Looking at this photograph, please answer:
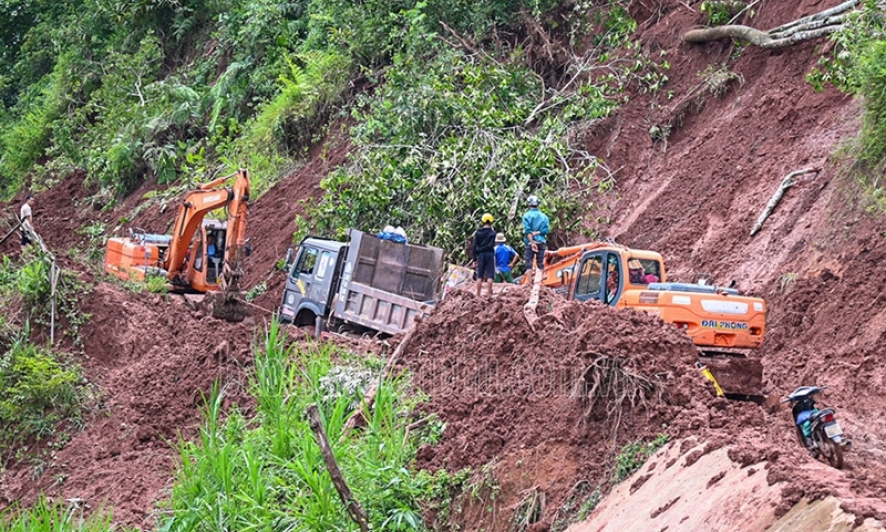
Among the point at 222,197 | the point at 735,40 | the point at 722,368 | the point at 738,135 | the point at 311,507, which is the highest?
the point at 735,40

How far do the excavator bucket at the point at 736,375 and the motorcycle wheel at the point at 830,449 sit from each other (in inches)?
125

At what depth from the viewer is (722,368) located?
1284 cm

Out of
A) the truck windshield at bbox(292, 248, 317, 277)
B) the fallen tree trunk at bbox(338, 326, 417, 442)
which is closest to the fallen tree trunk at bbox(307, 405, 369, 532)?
the fallen tree trunk at bbox(338, 326, 417, 442)

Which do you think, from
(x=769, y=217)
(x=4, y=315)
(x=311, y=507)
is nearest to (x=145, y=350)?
(x=4, y=315)

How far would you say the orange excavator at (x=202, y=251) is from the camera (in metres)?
20.0

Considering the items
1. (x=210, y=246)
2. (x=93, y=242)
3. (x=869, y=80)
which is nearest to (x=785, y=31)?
(x=869, y=80)

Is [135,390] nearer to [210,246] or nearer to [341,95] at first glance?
[210,246]

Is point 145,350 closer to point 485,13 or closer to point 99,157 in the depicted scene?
point 485,13

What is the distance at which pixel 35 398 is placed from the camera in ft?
53.9

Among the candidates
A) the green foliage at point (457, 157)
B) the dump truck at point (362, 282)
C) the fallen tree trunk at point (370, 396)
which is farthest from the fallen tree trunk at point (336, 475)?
the green foliage at point (457, 157)

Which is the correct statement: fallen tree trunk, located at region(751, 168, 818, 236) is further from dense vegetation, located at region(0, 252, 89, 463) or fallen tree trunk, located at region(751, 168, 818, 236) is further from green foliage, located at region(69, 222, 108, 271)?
green foliage, located at region(69, 222, 108, 271)

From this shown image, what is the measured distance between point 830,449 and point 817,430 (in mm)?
181

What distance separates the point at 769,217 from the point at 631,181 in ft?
13.8

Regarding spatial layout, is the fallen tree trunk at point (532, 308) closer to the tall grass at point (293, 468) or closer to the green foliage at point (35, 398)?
the tall grass at point (293, 468)
